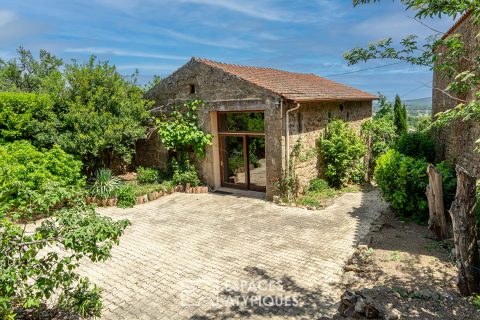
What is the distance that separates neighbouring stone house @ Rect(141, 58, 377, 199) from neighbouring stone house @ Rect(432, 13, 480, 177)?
376cm

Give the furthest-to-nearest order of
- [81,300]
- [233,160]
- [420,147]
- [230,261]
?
1. [233,160]
2. [420,147]
3. [230,261]
4. [81,300]

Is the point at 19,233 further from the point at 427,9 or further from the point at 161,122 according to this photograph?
the point at 161,122

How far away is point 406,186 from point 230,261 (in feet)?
17.2

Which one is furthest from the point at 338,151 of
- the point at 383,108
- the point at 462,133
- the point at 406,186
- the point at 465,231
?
the point at 383,108

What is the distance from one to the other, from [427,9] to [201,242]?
648cm

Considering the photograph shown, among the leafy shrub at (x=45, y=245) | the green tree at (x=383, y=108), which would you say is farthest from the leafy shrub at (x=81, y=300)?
the green tree at (x=383, y=108)

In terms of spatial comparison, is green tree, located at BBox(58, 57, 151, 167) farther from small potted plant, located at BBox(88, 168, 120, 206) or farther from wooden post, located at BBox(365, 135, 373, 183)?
wooden post, located at BBox(365, 135, 373, 183)

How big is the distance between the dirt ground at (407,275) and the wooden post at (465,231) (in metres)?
0.37

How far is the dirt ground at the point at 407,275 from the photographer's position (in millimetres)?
4688

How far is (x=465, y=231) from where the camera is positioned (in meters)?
5.21

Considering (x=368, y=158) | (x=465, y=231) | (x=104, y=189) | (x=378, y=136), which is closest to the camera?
(x=465, y=231)

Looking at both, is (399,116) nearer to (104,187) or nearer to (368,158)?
(368,158)

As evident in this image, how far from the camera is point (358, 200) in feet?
37.0

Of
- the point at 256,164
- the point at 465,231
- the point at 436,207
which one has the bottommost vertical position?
the point at 436,207
